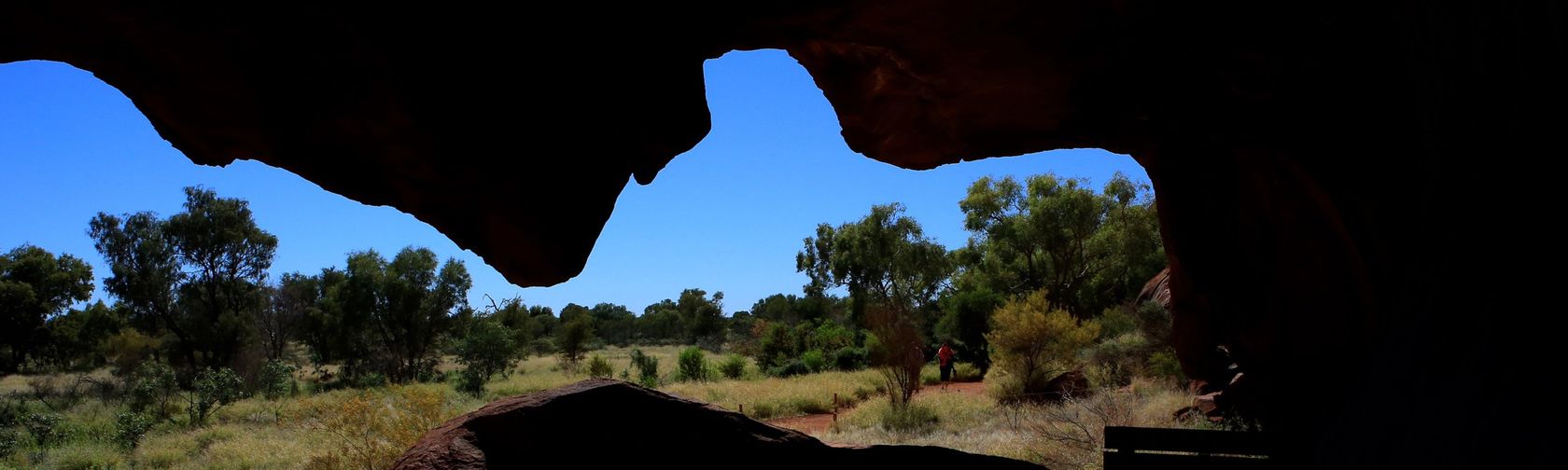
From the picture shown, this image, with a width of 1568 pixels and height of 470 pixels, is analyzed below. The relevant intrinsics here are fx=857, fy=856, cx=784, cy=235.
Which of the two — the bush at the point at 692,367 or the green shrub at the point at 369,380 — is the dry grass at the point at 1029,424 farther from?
the green shrub at the point at 369,380

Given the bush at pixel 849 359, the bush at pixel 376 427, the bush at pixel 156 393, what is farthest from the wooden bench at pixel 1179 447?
the bush at pixel 849 359

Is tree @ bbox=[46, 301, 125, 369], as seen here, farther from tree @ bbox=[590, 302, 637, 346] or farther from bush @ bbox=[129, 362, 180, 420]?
tree @ bbox=[590, 302, 637, 346]

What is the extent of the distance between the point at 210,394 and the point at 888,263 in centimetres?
2669

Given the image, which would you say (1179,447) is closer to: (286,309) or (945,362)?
(945,362)

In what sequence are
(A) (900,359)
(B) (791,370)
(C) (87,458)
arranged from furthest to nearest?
(B) (791,370) < (A) (900,359) < (C) (87,458)

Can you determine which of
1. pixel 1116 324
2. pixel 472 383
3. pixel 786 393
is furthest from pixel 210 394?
pixel 1116 324

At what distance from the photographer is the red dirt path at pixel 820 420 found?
14984 mm

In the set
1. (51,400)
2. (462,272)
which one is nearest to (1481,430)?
(51,400)

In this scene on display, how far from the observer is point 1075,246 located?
3347 cm

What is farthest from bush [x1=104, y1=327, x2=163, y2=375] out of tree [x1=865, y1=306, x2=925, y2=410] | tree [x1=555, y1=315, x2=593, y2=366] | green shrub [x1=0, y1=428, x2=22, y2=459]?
tree [x1=865, y1=306, x2=925, y2=410]

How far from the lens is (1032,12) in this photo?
5965 mm

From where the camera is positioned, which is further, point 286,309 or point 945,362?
point 286,309

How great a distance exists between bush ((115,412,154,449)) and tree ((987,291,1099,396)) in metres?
15.5

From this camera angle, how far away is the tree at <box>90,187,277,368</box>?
2706 centimetres
